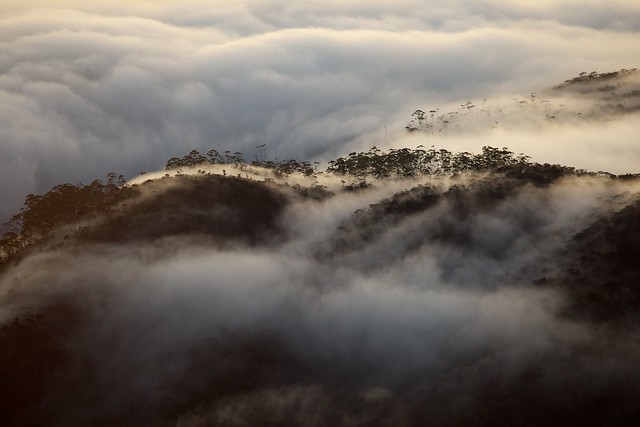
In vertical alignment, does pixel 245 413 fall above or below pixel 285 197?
below

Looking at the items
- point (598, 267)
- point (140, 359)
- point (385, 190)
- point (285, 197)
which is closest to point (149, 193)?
point (285, 197)

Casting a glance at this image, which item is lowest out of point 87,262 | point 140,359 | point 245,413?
point 245,413

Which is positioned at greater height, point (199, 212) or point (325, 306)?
point (199, 212)

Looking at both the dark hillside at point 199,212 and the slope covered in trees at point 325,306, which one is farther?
the dark hillside at point 199,212

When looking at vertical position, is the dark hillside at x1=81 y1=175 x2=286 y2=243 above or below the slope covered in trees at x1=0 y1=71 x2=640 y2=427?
above

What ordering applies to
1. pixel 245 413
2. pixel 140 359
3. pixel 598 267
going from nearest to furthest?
pixel 245 413
pixel 140 359
pixel 598 267

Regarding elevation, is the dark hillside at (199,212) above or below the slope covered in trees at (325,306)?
above

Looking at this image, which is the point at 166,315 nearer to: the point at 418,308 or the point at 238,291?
A: the point at 238,291

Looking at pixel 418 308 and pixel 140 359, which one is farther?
pixel 418 308

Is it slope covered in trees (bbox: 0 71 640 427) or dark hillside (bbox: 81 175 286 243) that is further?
dark hillside (bbox: 81 175 286 243)

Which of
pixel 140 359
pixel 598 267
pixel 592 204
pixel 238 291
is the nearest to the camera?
pixel 140 359

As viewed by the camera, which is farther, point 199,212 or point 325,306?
point 199,212
